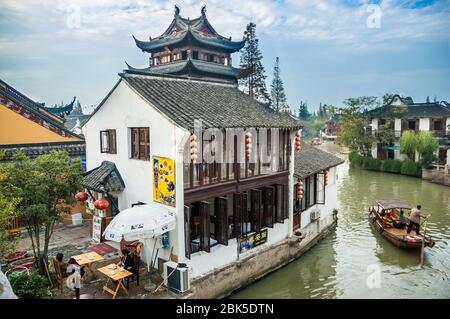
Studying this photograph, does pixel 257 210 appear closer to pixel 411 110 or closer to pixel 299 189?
pixel 299 189

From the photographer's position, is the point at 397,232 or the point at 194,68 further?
the point at 194,68

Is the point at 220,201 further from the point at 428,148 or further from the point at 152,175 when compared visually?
the point at 428,148

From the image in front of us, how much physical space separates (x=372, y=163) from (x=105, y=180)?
31.0 metres

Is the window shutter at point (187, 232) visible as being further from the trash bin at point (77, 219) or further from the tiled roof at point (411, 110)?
the tiled roof at point (411, 110)

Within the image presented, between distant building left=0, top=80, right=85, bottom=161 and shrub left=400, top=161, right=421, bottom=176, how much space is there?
28500 millimetres

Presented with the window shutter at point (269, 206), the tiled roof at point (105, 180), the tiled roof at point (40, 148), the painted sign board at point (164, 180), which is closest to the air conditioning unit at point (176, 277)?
the painted sign board at point (164, 180)

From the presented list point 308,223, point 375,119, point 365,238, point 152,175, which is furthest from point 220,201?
point 375,119

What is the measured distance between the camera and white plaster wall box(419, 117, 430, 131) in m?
34.6

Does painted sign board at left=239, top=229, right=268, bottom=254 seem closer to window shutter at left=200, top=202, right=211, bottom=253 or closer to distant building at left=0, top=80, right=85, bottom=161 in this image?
window shutter at left=200, top=202, right=211, bottom=253

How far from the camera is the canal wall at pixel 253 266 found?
9.26 m

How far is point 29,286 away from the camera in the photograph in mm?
7375

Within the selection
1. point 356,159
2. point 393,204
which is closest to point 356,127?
point 356,159

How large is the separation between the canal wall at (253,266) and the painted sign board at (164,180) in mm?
2352

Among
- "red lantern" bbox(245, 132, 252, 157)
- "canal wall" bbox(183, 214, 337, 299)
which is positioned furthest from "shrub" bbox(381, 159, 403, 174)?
"red lantern" bbox(245, 132, 252, 157)
